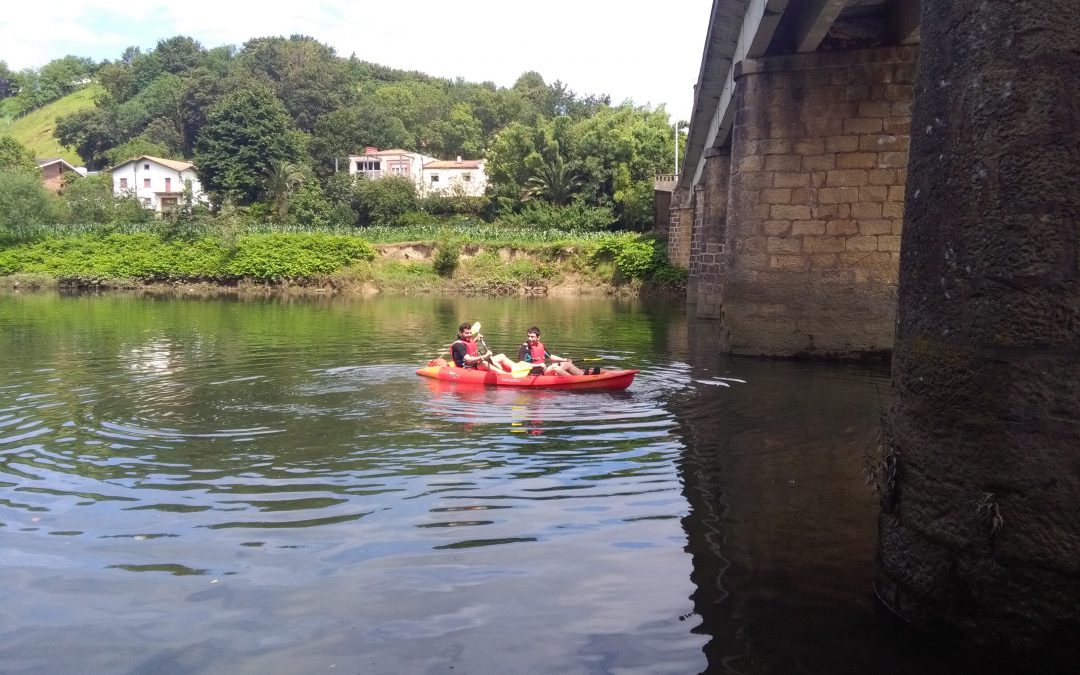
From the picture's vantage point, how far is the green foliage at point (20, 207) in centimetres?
5281

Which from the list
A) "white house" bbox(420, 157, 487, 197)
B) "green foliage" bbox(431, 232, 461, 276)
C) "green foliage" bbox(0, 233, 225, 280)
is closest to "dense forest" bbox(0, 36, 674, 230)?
"green foliage" bbox(0, 233, 225, 280)

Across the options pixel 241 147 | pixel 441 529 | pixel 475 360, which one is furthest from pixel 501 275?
pixel 441 529

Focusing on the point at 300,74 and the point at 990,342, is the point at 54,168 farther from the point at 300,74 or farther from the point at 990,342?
the point at 990,342

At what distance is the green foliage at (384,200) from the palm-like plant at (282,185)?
15.8 ft

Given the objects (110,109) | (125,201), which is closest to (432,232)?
(125,201)

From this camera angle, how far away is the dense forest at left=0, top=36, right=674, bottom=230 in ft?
195

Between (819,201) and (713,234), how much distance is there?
11.8 meters

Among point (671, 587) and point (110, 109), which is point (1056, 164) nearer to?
point (671, 587)

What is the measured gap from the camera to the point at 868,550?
539cm

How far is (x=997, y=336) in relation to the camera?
12.0 ft

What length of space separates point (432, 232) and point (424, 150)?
156 ft

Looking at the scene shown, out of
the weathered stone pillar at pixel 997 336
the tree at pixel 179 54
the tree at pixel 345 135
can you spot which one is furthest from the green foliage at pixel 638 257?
the tree at pixel 179 54

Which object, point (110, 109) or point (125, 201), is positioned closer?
point (125, 201)

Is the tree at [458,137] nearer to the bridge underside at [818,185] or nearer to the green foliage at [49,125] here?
the green foliage at [49,125]
